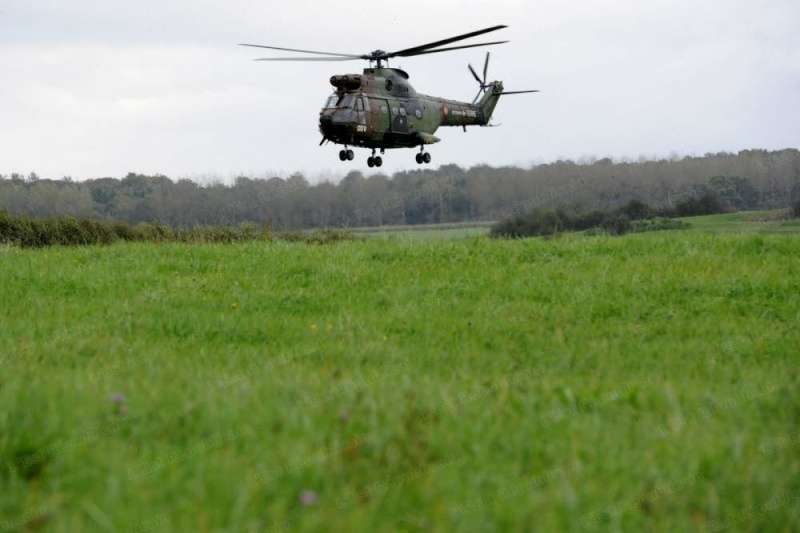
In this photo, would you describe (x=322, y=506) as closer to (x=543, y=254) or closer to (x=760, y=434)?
(x=760, y=434)

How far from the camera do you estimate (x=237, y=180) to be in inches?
3031

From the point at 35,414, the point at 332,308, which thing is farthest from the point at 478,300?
the point at 35,414

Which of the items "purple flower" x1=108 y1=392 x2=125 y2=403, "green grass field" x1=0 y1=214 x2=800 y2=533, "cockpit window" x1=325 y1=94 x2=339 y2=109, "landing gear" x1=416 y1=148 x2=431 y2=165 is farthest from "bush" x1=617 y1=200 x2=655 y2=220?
"purple flower" x1=108 y1=392 x2=125 y2=403

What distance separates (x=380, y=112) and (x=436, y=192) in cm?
5664

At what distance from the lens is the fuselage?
2794cm

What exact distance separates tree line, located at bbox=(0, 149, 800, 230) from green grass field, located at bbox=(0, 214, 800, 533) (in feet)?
196

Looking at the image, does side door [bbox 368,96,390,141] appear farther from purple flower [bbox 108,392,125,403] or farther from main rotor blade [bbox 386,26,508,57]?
purple flower [bbox 108,392,125,403]

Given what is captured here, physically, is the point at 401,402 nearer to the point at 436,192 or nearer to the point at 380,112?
the point at 380,112

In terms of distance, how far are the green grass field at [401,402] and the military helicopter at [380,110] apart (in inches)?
554

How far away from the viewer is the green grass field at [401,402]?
3.87m

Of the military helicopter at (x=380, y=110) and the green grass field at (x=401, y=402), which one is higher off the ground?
the military helicopter at (x=380, y=110)

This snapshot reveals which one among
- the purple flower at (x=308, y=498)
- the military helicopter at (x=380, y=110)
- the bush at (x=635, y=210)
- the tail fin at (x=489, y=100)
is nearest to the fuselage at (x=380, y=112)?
the military helicopter at (x=380, y=110)

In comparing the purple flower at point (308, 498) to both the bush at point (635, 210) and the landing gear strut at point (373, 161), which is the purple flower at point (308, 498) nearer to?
the landing gear strut at point (373, 161)

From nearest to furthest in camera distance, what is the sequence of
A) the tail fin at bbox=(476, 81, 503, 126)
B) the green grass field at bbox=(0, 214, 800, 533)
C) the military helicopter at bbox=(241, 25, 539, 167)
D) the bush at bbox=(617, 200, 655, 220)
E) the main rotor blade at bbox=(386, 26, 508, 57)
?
the green grass field at bbox=(0, 214, 800, 533), the main rotor blade at bbox=(386, 26, 508, 57), the military helicopter at bbox=(241, 25, 539, 167), the tail fin at bbox=(476, 81, 503, 126), the bush at bbox=(617, 200, 655, 220)
